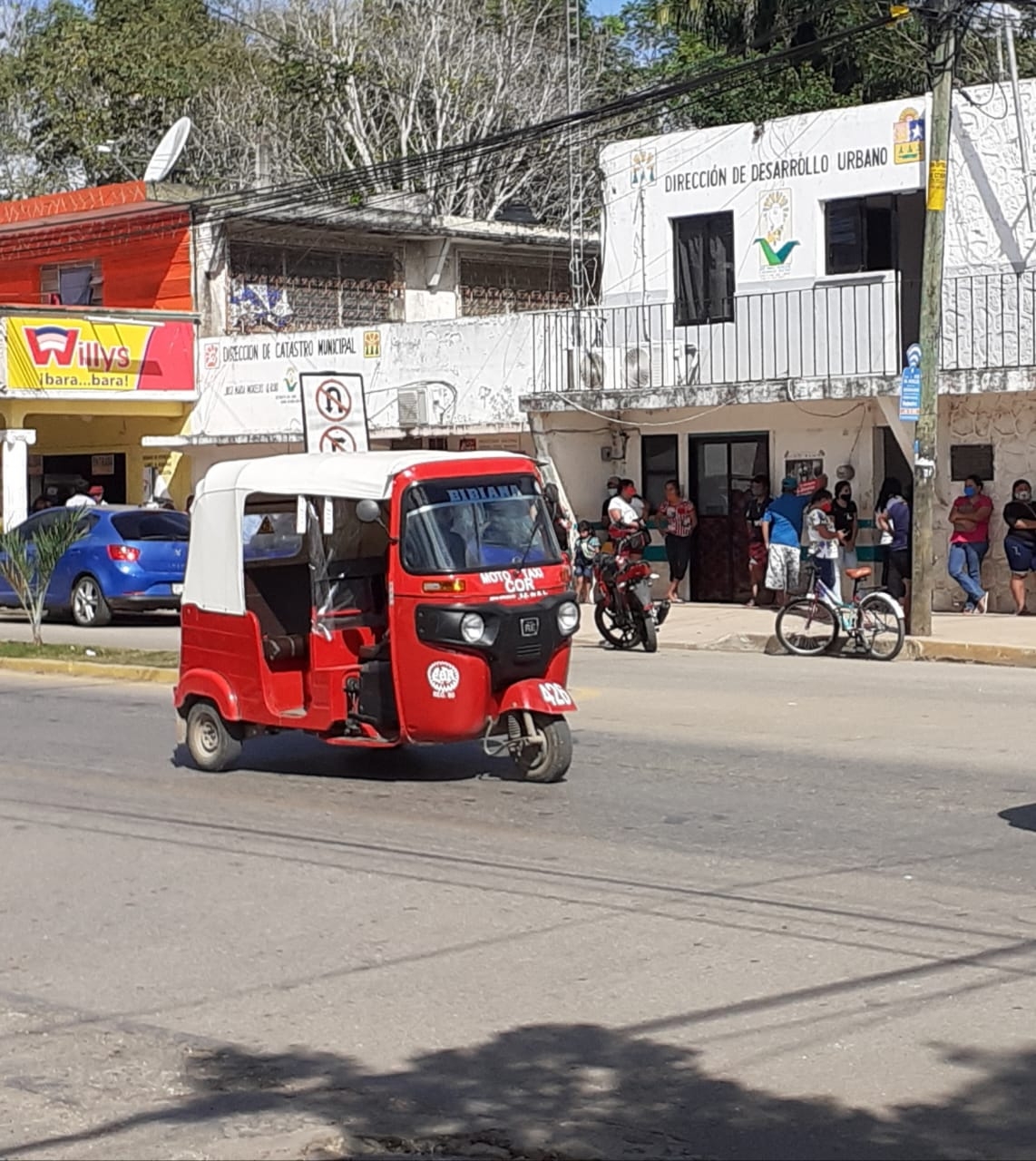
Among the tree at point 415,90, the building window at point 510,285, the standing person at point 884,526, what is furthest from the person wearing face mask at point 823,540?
the tree at point 415,90

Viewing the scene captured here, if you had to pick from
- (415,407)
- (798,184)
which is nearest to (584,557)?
(415,407)

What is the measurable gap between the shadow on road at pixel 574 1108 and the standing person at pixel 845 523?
1740 cm

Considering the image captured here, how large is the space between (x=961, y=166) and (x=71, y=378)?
1527 centimetres

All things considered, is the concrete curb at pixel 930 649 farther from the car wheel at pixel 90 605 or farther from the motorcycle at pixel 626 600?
the car wheel at pixel 90 605

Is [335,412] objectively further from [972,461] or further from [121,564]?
[972,461]

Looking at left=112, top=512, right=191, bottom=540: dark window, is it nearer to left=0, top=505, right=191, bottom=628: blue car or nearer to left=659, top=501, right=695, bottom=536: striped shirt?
left=0, top=505, right=191, bottom=628: blue car

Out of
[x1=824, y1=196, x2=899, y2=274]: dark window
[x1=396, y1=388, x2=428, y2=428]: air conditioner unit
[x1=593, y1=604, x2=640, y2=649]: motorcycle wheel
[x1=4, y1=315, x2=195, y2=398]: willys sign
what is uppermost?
[x1=824, y1=196, x2=899, y2=274]: dark window

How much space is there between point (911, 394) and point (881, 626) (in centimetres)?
272

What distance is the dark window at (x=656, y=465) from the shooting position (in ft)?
87.5

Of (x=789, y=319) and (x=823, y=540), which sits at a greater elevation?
(x=789, y=319)

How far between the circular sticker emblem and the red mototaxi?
1cm

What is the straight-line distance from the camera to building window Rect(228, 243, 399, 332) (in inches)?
1330

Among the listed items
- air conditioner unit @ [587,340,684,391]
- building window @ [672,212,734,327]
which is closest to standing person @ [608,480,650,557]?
air conditioner unit @ [587,340,684,391]

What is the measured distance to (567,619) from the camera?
11.3 m
